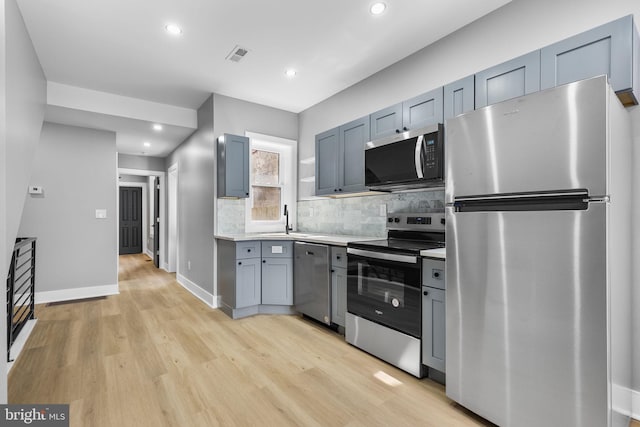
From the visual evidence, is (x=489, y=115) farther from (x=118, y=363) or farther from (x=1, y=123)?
(x=118, y=363)

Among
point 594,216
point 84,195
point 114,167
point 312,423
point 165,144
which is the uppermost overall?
point 165,144

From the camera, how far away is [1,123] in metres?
1.78

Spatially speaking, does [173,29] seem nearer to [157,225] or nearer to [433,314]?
[433,314]

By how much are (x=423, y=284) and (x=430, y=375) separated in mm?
689

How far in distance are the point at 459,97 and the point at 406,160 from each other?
1.92 ft

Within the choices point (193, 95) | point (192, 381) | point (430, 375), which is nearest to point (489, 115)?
point (430, 375)

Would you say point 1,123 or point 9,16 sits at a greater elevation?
point 9,16

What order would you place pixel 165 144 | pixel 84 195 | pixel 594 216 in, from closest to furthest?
1. pixel 594 216
2. pixel 84 195
3. pixel 165 144

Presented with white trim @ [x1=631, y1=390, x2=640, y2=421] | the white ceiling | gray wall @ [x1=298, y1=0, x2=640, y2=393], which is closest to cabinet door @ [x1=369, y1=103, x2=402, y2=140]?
gray wall @ [x1=298, y1=0, x2=640, y2=393]

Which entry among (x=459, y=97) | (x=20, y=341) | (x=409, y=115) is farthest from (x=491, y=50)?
(x=20, y=341)

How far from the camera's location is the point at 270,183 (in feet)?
14.2

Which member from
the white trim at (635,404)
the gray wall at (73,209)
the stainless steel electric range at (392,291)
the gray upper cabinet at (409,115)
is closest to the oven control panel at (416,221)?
the stainless steel electric range at (392,291)

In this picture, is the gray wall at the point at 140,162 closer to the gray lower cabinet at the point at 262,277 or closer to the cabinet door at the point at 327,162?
the gray lower cabinet at the point at 262,277

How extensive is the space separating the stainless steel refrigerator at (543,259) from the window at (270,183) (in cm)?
289
